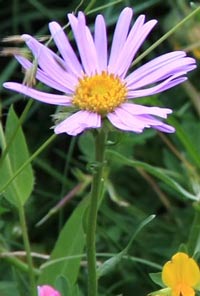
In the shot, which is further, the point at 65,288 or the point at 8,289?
the point at 8,289

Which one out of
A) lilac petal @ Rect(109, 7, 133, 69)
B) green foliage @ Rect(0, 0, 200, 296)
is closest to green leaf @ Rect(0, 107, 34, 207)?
green foliage @ Rect(0, 0, 200, 296)

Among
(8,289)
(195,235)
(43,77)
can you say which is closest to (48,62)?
(43,77)

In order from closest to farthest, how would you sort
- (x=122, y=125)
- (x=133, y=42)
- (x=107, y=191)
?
(x=122, y=125) → (x=133, y=42) → (x=107, y=191)

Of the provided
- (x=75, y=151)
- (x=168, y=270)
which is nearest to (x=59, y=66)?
(x=168, y=270)

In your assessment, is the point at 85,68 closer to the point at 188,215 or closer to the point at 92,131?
the point at 92,131

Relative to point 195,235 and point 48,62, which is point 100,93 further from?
point 195,235

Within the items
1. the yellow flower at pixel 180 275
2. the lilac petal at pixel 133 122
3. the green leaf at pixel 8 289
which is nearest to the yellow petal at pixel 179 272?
the yellow flower at pixel 180 275
